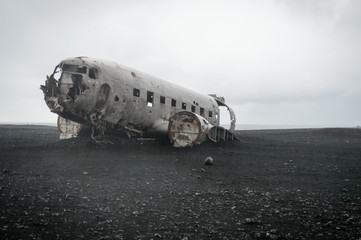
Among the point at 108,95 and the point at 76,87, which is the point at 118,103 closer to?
the point at 108,95

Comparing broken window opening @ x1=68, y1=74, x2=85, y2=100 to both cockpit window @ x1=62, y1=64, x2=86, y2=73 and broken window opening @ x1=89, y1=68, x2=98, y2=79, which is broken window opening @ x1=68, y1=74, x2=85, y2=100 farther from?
broken window opening @ x1=89, y1=68, x2=98, y2=79

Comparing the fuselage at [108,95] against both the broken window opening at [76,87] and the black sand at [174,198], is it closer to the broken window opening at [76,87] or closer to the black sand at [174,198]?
the broken window opening at [76,87]

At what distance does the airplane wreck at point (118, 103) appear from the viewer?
11.4 meters

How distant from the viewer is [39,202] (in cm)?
502

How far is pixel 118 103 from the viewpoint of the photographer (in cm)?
1251

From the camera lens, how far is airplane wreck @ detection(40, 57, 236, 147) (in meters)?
11.4

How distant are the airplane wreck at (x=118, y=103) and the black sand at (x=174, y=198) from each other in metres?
2.12

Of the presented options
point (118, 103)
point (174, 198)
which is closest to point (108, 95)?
point (118, 103)

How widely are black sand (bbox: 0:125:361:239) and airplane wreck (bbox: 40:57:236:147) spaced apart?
212 cm

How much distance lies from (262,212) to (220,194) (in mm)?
1398

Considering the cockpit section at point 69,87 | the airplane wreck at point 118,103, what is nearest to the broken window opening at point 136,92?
the airplane wreck at point 118,103

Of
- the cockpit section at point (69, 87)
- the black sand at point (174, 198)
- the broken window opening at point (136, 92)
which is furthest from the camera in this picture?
the broken window opening at point (136, 92)

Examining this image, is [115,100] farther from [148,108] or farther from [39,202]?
[39,202]

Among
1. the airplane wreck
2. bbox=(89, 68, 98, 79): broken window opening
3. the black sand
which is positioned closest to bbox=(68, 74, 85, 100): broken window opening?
the airplane wreck
